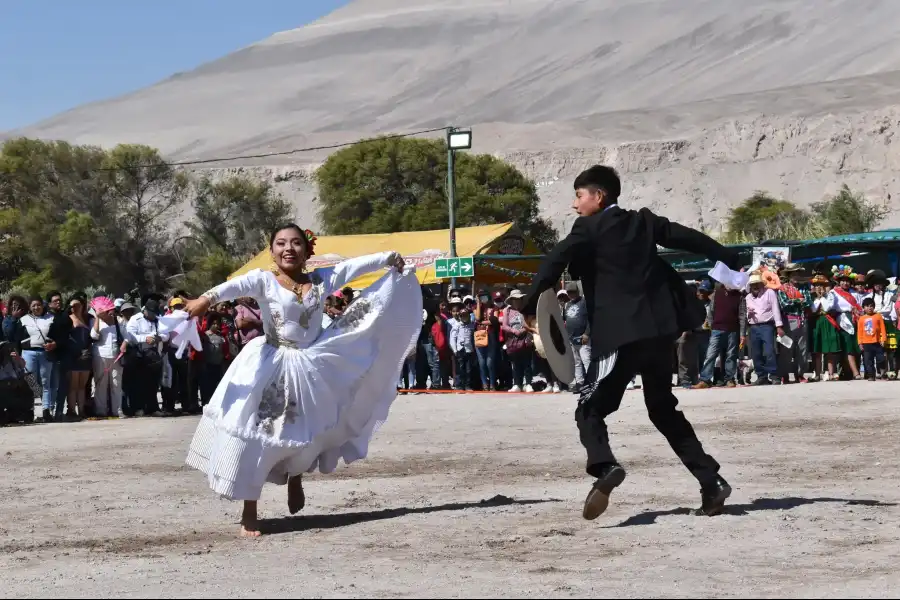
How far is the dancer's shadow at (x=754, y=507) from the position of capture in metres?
8.53

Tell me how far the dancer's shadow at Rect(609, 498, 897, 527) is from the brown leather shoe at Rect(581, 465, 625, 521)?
0.53 ft

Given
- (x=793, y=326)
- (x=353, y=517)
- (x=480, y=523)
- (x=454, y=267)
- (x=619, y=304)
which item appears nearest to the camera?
(x=619, y=304)

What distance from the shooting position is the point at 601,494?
8273 millimetres

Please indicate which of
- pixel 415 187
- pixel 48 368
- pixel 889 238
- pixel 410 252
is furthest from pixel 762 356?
pixel 415 187

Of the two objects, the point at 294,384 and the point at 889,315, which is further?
the point at 889,315

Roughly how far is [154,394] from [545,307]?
41.6ft

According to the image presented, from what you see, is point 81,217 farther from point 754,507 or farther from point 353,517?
point 754,507

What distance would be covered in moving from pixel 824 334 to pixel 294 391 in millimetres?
15556

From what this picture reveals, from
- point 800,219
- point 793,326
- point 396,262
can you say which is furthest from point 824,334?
point 800,219

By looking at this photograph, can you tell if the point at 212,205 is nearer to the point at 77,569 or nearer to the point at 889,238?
the point at 889,238

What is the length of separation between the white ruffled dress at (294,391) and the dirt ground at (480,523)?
0.41 m

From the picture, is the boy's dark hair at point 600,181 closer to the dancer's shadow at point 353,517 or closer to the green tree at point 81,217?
the dancer's shadow at point 353,517

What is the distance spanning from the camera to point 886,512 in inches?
340

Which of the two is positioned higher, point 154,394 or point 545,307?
point 545,307
